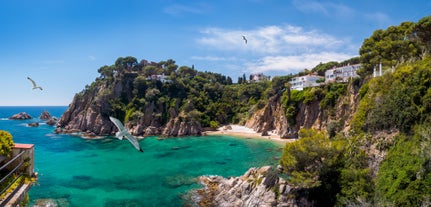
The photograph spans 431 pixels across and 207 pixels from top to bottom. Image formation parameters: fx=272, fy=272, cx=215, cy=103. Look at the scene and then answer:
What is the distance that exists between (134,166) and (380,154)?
30735mm

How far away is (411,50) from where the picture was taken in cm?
3612

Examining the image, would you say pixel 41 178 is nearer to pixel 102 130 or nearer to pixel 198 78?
pixel 102 130

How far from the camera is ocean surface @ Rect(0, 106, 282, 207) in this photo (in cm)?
2664

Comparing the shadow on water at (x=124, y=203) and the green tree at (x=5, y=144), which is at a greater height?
the green tree at (x=5, y=144)

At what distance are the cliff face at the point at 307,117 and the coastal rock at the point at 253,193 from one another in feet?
64.4

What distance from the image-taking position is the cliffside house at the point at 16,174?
920 centimetres

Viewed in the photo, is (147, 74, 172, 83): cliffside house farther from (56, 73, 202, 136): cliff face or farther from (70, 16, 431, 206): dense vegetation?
(70, 16, 431, 206): dense vegetation

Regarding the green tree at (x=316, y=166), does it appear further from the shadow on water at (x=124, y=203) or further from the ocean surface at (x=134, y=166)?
the shadow on water at (x=124, y=203)

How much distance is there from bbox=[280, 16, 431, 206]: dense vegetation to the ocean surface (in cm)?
1176

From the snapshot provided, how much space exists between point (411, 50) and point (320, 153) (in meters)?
25.0

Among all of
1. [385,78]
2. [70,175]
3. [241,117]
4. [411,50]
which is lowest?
[70,175]

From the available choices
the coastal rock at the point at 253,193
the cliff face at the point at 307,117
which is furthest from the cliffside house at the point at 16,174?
the cliff face at the point at 307,117

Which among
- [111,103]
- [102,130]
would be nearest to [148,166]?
[102,130]

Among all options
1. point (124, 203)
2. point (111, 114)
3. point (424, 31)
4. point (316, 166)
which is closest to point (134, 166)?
point (124, 203)
